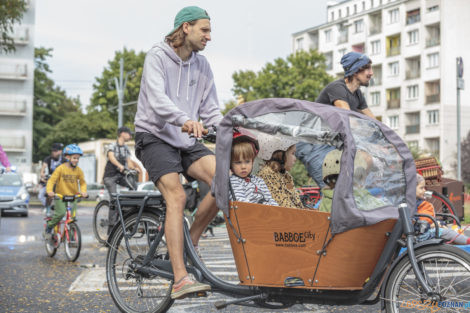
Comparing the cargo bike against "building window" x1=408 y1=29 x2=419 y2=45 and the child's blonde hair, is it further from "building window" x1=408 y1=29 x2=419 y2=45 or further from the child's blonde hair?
"building window" x1=408 y1=29 x2=419 y2=45

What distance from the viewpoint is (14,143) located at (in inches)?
2680

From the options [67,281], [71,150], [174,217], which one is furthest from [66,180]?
[174,217]

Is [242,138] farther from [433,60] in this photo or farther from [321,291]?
[433,60]

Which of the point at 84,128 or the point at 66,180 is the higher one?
the point at 84,128

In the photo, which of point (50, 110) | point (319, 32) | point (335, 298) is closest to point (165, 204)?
point (335, 298)

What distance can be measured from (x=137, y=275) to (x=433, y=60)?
62218mm

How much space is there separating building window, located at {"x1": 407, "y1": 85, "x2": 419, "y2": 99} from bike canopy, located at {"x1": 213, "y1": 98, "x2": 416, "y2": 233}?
210ft

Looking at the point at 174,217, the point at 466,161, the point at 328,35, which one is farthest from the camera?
the point at 328,35

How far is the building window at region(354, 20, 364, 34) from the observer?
74.4m

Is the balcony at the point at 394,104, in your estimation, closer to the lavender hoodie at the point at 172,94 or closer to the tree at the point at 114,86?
the tree at the point at 114,86

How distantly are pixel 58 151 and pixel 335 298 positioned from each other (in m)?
11.6

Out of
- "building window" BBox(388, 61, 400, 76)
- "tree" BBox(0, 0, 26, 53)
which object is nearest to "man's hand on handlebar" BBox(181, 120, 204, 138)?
"tree" BBox(0, 0, 26, 53)

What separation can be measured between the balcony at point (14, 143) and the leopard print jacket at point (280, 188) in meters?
65.7

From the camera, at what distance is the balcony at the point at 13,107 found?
67.8 meters
